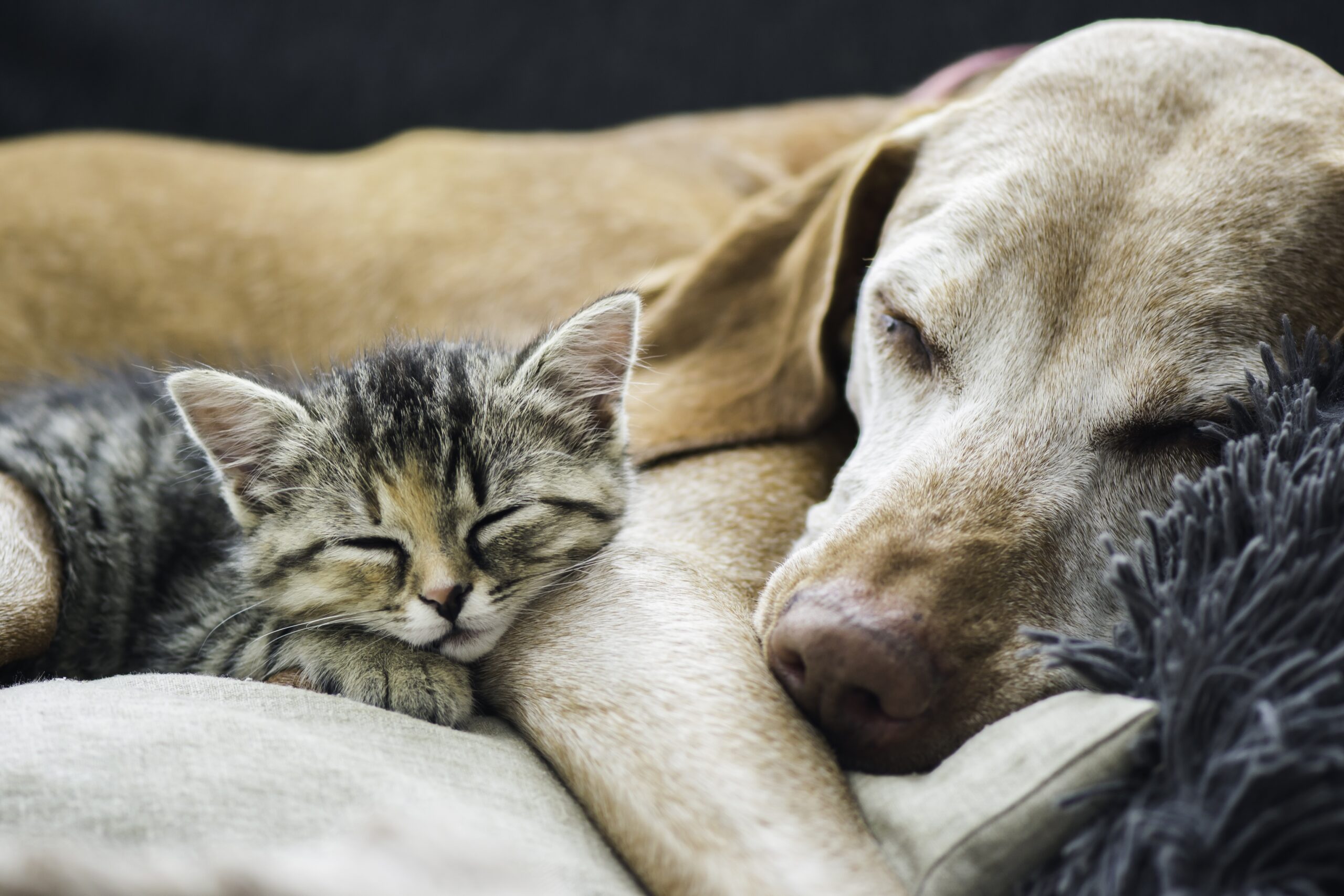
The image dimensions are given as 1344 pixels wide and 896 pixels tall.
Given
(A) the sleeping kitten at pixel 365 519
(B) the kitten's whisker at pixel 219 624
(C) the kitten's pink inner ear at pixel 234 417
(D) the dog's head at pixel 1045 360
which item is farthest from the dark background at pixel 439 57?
(B) the kitten's whisker at pixel 219 624

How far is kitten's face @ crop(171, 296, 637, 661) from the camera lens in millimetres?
1536

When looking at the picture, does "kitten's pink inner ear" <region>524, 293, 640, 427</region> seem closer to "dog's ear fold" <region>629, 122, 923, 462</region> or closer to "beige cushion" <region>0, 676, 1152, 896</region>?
"dog's ear fold" <region>629, 122, 923, 462</region>

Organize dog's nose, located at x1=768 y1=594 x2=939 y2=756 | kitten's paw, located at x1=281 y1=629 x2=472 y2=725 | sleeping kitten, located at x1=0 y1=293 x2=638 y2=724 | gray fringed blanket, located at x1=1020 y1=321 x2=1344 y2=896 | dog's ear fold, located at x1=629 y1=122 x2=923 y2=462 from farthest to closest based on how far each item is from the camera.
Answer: dog's ear fold, located at x1=629 y1=122 x2=923 y2=462
sleeping kitten, located at x1=0 y1=293 x2=638 y2=724
kitten's paw, located at x1=281 y1=629 x2=472 y2=725
dog's nose, located at x1=768 y1=594 x2=939 y2=756
gray fringed blanket, located at x1=1020 y1=321 x2=1344 y2=896

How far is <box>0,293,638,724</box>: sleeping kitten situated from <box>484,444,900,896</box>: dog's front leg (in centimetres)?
10

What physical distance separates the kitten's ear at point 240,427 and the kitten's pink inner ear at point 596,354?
390 millimetres

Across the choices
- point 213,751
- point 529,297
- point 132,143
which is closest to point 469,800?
point 213,751

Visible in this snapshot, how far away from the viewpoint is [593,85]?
3506mm

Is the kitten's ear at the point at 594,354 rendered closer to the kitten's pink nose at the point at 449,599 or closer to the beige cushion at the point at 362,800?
the kitten's pink nose at the point at 449,599

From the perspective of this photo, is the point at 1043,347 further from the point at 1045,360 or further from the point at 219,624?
the point at 219,624

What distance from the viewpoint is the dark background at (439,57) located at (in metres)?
3.25

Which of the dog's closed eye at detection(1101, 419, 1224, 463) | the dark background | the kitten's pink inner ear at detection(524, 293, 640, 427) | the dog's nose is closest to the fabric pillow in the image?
the dog's nose

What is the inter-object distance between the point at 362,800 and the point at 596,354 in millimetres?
817

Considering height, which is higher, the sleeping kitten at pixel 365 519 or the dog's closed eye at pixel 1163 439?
the dog's closed eye at pixel 1163 439

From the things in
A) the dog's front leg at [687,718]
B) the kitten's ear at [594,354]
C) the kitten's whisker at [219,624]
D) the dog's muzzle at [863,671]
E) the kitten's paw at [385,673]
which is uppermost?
the kitten's ear at [594,354]
